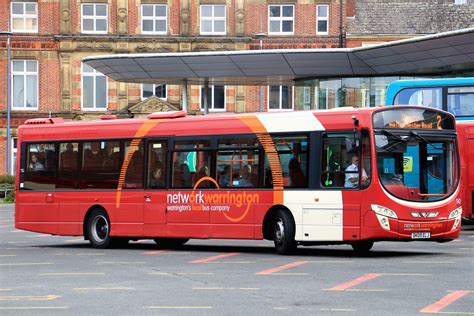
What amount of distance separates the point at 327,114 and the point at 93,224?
21.0 ft

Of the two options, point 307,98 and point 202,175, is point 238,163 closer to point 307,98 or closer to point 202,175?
point 202,175

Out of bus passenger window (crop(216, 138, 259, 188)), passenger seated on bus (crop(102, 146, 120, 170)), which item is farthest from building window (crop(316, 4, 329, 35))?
bus passenger window (crop(216, 138, 259, 188))

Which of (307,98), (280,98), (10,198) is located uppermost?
(280,98)

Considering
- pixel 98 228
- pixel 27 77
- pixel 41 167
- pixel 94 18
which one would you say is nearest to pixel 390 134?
pixel 98 228

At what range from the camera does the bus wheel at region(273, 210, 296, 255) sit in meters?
22.6

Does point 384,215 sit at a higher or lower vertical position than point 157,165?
lower

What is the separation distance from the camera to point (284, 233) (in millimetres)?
22766

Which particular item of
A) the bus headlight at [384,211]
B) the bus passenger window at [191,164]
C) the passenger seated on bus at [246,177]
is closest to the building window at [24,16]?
the bus passenger window at [191,164]

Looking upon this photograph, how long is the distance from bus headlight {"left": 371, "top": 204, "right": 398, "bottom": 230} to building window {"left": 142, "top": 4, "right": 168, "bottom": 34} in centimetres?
4825

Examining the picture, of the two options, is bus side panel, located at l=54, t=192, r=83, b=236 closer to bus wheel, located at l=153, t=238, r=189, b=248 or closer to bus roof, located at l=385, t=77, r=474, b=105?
bus wheel, located at l=153, t=238, r=189, b=248

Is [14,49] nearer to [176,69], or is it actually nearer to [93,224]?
[176,69]

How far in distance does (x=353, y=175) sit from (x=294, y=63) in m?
26.4

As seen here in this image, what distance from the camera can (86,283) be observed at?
17.4 meters

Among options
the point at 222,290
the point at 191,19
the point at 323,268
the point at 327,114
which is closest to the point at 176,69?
the point at 191,19
